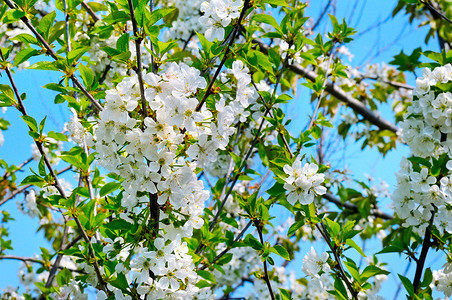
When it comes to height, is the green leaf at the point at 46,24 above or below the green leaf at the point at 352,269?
above

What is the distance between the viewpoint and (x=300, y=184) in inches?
57.2

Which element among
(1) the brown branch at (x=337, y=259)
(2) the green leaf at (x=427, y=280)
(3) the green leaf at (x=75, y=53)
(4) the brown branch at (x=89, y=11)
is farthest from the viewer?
(4) the brown branch at (x=89, y=11)

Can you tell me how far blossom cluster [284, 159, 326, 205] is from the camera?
1.46 m

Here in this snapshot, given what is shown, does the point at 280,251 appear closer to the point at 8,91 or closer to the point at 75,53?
the point at 75,53

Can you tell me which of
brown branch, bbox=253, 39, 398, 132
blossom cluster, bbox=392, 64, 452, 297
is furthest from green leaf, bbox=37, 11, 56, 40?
brown branch, bbox=253, 39, 398, 132

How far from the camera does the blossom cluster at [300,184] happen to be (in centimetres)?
146

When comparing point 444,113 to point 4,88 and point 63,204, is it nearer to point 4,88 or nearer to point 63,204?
point 63,204

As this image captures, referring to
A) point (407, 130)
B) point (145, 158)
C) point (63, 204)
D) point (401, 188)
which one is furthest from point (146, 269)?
point (407, 130)

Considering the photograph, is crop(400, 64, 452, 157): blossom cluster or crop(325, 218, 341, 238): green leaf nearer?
crop(325, 218, 341, 238): green leaf

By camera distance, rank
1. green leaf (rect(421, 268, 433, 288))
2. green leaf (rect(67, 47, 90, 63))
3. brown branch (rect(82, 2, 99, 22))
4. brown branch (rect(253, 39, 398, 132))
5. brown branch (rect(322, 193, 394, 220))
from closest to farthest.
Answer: green leaf (rect(67, 47, 90, 63))
green leaf (rect(421, 268, 433, 288))
brown branch (rect(82, 2, 99, 22))
brown branch (rect(322, 193, 394, 220))
brown branch (rect(253, 39, 398, 132))

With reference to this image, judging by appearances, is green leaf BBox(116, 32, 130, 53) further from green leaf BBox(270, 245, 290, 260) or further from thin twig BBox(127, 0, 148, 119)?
green leaf BBox(270, 245, 290, 260)

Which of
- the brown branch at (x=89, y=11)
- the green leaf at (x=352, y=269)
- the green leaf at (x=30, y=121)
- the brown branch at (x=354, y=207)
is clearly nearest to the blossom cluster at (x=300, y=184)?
the green leaf at (x=352, y=269)

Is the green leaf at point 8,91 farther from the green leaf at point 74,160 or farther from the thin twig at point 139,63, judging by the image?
the thin twig at point 139,63

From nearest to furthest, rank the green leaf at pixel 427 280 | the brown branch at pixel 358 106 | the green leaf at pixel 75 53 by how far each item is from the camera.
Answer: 1. the green leaf at pixel 75 53
2. the green leaf at pixel 427 280
3. the brown branch at pixel 358 106
